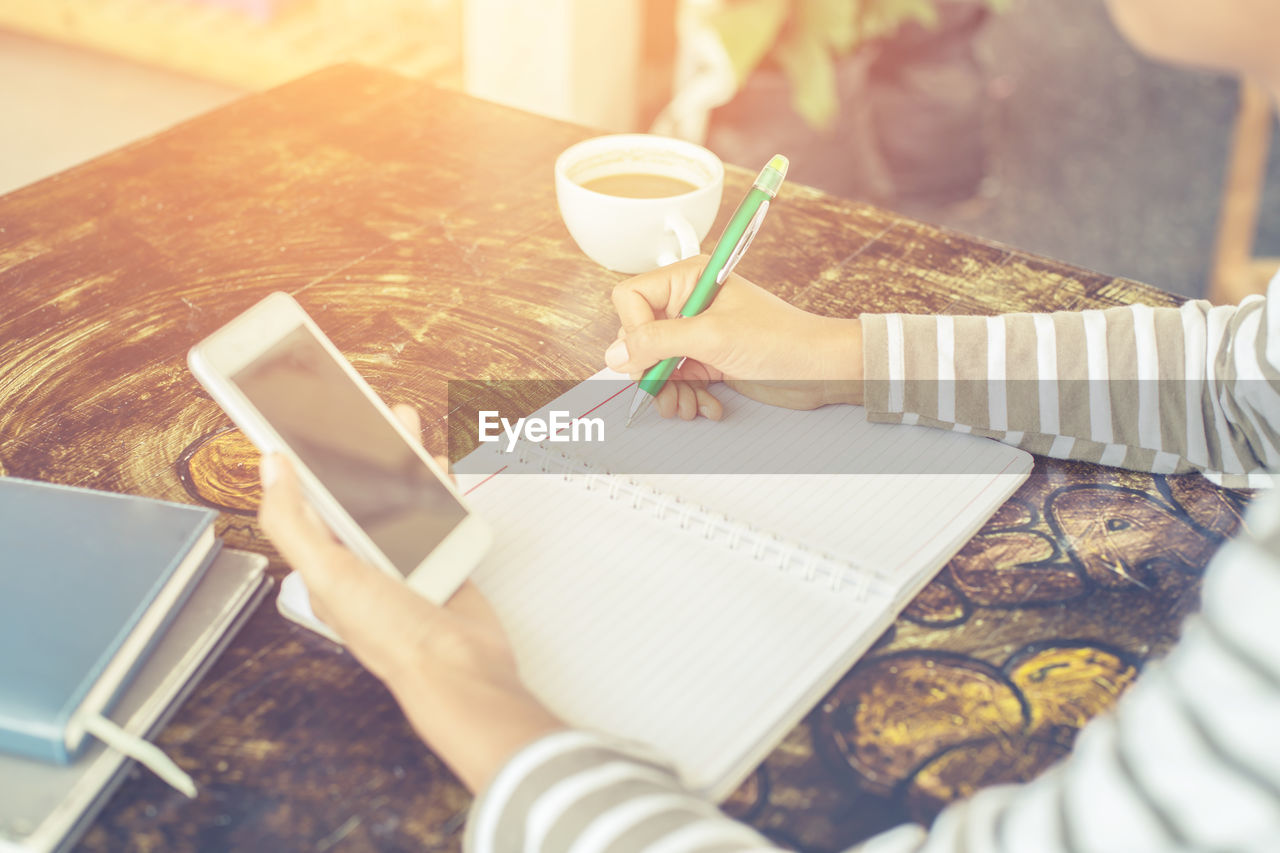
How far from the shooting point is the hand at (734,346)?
2.31 ft

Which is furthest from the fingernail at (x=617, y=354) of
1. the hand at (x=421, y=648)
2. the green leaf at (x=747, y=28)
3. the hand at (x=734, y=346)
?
the green leaf at (x=747, y=28)

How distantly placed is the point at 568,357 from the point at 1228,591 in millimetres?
503

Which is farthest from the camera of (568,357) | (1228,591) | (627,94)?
(627,94)

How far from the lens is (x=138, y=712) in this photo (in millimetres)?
Result: 491

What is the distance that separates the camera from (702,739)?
0.49 meters

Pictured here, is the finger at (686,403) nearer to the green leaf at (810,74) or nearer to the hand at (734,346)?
the hand at (734,346)

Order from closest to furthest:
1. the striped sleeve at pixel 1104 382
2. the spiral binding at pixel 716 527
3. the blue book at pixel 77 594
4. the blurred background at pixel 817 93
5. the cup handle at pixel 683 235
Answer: the blue book at pixel 77 594 < the spiral binding at pixel 716 527 < the striped sleeve at pixel 1104 382 < the cup handle at pixel 683 235 < the blurred background at pixel 817 93

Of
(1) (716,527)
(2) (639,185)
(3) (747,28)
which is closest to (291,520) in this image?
(1) (716,527)

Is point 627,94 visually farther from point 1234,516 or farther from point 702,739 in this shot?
point 702,739

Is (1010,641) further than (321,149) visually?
No

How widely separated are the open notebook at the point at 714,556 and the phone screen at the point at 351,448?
0.16ft

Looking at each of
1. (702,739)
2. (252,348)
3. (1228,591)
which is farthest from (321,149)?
(1228,591)

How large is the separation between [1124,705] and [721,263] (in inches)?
15.7
